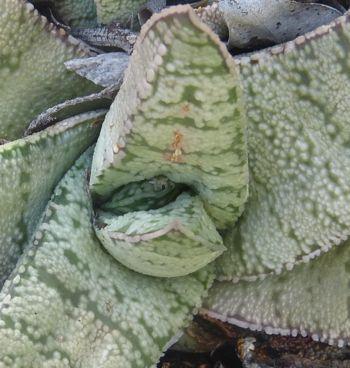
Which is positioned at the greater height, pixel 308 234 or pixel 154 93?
pixel 154 93

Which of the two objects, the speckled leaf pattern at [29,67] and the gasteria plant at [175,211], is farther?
the speckled leaf pattern at [29,67]

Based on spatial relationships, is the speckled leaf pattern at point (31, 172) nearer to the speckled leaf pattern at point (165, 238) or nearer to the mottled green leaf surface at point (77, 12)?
the speckled leaf pattern at point (165, 238)

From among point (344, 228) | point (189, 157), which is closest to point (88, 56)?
point (189, 157)

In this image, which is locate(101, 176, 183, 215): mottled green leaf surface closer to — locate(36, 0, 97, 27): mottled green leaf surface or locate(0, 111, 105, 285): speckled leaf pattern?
locate(0, 111, 105, 285): speckled leaf pattern

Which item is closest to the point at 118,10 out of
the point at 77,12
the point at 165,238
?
the point at 77,12

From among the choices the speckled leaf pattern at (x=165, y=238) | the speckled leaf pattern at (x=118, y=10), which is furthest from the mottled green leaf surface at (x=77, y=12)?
the speckled leaf pattern at (x=165, y=238)

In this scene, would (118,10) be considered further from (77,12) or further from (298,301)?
(298,301)

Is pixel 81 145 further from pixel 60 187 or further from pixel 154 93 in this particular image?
pixel 154 93

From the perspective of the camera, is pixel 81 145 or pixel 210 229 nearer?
pixel 210 229
